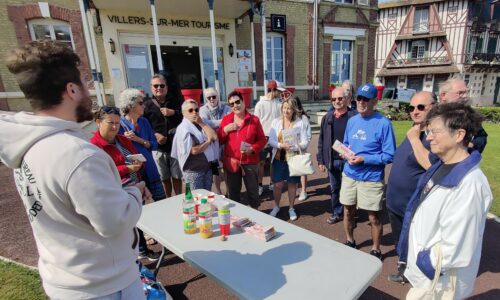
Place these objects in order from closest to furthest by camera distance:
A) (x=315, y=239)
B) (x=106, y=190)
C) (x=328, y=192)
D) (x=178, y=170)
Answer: (x=106, y=190) < (x=315, y=239) < (x=178, y=170) < (x=328, y=192)

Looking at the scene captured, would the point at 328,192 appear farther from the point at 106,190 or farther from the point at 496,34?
the point at 496,34

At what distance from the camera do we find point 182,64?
1184cm

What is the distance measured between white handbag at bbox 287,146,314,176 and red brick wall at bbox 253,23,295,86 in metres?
8.04

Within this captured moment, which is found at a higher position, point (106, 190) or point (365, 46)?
point (365, 46)

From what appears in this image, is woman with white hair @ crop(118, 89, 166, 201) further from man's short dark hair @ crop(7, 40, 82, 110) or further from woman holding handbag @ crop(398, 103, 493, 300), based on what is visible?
woman holding handbag @ crop(398, 103, 493, 300)

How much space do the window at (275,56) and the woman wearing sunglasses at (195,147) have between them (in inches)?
351

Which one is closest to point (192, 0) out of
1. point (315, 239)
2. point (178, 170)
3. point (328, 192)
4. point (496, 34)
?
point (178, 170)

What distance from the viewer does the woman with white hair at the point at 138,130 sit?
3086 mm

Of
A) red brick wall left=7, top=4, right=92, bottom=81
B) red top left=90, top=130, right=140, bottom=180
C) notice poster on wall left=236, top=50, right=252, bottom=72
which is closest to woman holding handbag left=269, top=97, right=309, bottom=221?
red top left=90, top=130, right=140, bottom=180

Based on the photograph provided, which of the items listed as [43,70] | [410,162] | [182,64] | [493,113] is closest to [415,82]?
[493,113]

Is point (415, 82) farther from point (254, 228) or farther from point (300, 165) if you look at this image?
point (254, 228)

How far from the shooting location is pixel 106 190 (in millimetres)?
1092

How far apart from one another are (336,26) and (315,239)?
12.6 m

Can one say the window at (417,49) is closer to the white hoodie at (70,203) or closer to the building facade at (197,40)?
the building facade at (197,40)
